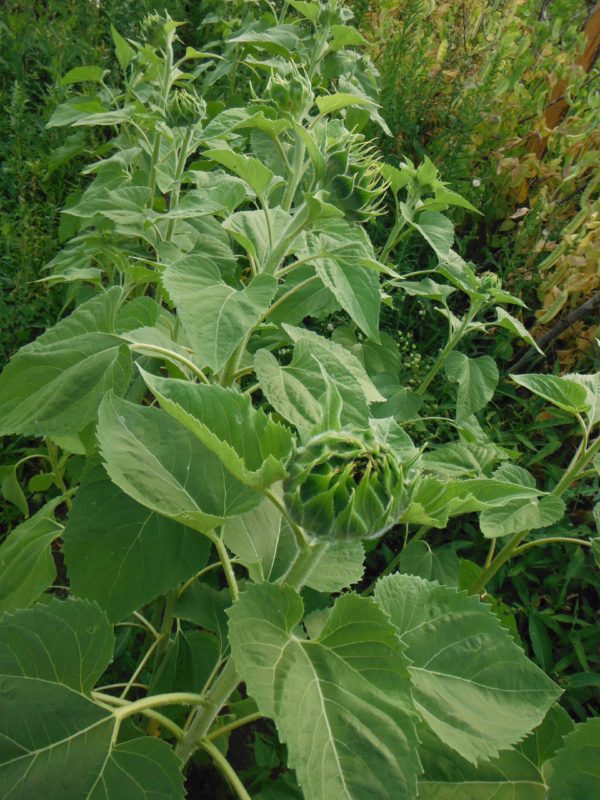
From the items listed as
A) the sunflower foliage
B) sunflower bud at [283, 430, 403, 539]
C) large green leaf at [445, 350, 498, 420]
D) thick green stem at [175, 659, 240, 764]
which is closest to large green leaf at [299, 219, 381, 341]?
the sunflower foliage

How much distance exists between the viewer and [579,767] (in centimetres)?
83

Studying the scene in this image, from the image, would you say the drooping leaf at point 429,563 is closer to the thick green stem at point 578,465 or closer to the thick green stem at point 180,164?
the thick green stem at point 578,465

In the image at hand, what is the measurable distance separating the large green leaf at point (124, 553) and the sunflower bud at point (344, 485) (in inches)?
11.2

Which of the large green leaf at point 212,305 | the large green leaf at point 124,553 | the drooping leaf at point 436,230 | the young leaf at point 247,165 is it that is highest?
the young leaf at point 247,165

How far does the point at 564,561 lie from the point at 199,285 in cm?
146

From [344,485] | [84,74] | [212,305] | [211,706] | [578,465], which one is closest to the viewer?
[344,485]

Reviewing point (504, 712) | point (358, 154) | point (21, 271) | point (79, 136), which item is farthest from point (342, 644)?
point (79, 136)

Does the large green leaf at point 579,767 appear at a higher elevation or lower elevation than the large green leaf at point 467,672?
lower

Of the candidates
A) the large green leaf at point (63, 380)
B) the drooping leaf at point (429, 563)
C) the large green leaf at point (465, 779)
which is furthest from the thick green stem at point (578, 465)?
the large green leaf at point (63, 380)

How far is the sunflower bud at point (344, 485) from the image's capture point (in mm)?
634

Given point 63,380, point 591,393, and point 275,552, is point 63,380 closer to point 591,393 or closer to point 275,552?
point 275,552

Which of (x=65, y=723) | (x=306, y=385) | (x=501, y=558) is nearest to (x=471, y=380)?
(x=501, y=558)

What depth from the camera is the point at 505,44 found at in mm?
2904

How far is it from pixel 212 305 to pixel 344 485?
44cm
